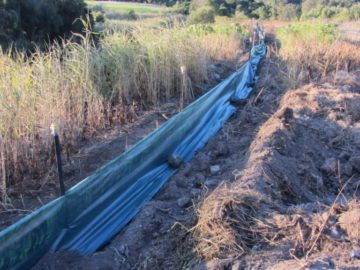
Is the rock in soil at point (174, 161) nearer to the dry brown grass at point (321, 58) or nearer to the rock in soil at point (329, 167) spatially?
the rock in soil at point (329, 167)

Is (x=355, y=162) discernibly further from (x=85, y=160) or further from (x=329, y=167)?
(x=85, y=160)

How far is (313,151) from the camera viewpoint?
4.42 meters

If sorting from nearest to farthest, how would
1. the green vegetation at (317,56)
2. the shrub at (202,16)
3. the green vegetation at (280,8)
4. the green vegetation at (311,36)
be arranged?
the green vegetation at (317,56) → the green vegetation at (311,36) → the shrub at (202,16) → the green vegetation at (280,8)

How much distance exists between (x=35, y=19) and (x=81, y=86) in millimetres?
8501

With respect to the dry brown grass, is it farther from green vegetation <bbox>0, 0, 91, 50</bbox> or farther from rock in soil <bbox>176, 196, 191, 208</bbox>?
green vegetation <bbox>0, 0, 91, 50</bbox>

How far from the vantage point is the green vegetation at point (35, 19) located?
10.9m

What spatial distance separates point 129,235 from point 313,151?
2.40 m

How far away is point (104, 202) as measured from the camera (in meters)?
2.94

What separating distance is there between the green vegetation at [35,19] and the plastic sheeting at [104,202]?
315 inches

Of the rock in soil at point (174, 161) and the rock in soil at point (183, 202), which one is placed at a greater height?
the rock in soil at point (174, 161)

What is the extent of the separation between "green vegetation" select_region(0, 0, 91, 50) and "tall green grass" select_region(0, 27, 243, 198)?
19.5 feet

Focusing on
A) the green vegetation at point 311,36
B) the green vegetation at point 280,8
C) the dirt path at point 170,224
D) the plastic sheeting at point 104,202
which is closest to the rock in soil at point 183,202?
the dirt path at point 170,224

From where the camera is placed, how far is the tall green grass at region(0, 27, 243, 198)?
3.58m

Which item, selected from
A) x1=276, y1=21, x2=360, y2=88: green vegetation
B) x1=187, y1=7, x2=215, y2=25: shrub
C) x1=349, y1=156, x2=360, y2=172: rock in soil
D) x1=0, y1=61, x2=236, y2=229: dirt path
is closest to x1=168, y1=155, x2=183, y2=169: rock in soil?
x1=0, y1=61, x2=236, y2=229: dirt path
